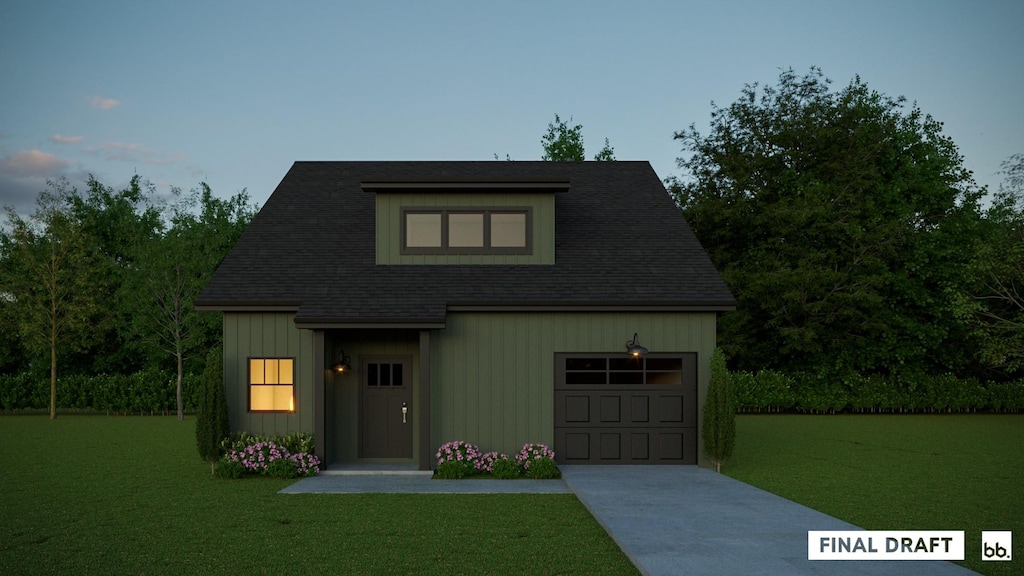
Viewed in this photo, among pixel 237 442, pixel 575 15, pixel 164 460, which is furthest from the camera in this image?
pixel 575 15

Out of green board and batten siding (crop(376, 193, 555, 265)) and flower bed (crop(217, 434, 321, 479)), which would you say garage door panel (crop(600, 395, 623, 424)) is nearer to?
green board and batten siding (crop(376, 193, 555, 265))

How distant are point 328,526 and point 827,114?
28866 mm

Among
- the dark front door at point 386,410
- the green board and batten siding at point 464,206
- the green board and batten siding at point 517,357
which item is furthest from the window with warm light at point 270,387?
the green board and batten siding at point 464,206

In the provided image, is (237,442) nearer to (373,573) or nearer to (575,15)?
(373,573)

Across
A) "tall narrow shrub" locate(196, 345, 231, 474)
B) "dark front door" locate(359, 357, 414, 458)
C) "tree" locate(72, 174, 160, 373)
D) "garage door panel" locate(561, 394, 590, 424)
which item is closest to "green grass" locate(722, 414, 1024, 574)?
"garage door panel" locate(561, 394, 590, 424)

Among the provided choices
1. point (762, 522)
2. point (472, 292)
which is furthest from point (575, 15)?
point (762, 522)

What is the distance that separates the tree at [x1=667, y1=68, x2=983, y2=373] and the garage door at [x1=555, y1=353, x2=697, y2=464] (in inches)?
617

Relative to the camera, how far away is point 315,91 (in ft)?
74.6

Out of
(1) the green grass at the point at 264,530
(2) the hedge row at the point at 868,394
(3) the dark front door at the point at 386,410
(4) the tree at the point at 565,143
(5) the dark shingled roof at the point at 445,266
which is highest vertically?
(4) the tree at the point at 565,143

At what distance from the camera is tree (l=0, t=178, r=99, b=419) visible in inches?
1185

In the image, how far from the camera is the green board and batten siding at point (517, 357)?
1484 centimetres

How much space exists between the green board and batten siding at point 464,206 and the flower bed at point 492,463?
381 centimetres

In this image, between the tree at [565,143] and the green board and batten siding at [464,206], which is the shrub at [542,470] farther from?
the tree at [565,143]

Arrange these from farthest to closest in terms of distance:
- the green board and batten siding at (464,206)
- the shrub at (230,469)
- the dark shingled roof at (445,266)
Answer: the green board and batten siding at (464,206) → the dark shingled roof at (445,266) → the shrub at (230,469)
